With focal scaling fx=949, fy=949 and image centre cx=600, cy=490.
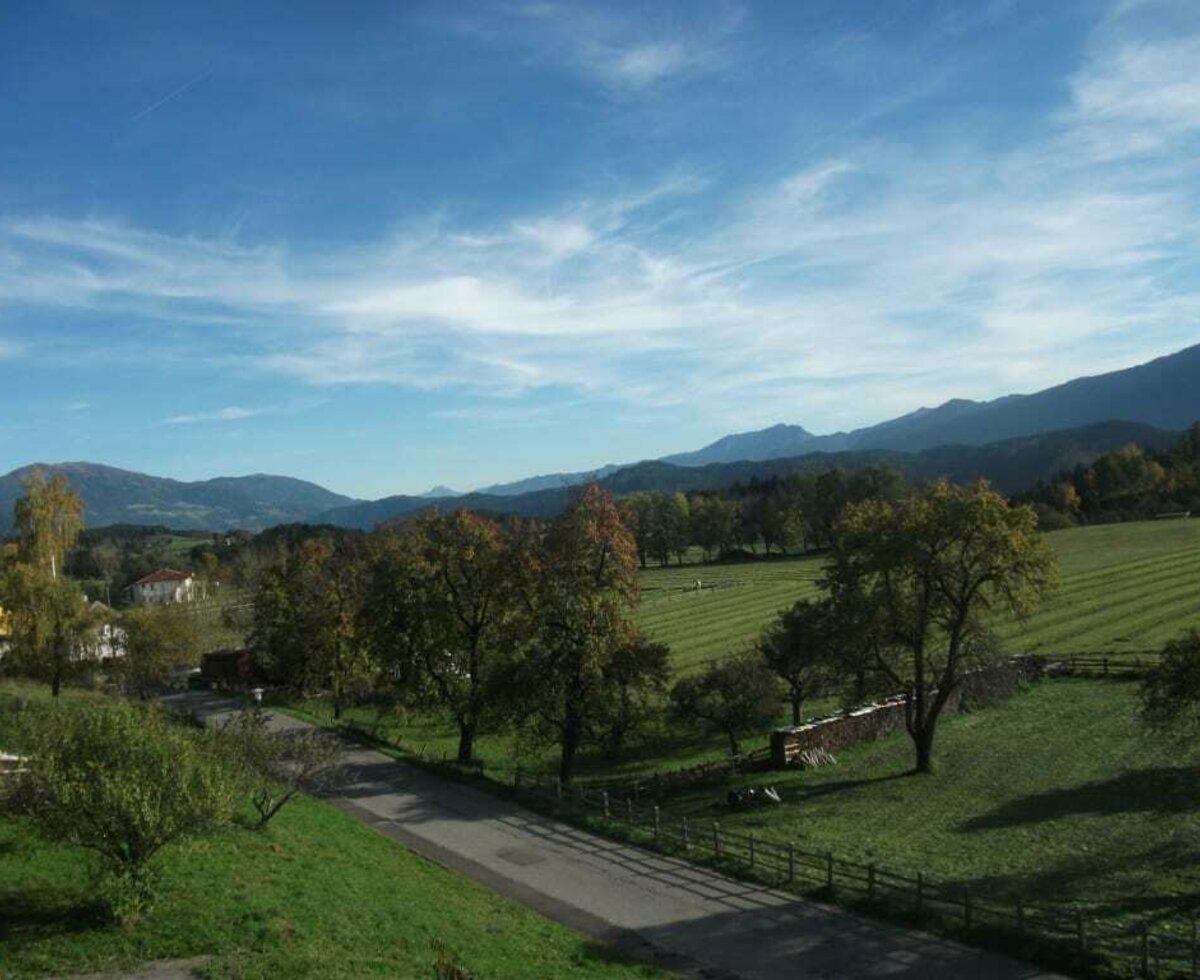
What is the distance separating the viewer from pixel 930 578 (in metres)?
34.7

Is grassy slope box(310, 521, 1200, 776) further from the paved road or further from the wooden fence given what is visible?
the paved road

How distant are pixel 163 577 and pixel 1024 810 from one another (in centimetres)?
14688

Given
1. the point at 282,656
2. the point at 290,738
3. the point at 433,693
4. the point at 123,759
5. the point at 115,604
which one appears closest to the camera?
the point at 123,759

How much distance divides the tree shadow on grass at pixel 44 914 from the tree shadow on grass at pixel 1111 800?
76.2ft

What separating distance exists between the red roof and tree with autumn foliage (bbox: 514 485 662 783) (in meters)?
130

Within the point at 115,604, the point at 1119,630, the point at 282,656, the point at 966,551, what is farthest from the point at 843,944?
the point at 115,604

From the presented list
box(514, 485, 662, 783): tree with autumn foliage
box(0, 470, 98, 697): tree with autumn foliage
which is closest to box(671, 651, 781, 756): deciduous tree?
box(514, 485, 662, 783): tree with autumn foliage

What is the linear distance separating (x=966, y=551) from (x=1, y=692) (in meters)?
46.6

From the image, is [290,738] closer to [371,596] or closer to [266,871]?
[266,871]

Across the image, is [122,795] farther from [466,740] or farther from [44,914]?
[466,740]

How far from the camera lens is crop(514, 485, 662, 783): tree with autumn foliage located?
35.1m

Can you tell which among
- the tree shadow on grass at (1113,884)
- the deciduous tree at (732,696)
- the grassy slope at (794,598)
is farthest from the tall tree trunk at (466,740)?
the tree shadow on grass at (1113,884)

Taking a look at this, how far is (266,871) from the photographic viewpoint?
2222 centimetres

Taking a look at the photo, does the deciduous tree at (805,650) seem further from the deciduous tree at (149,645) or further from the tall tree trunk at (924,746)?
the deciduous tree at (149,645)
